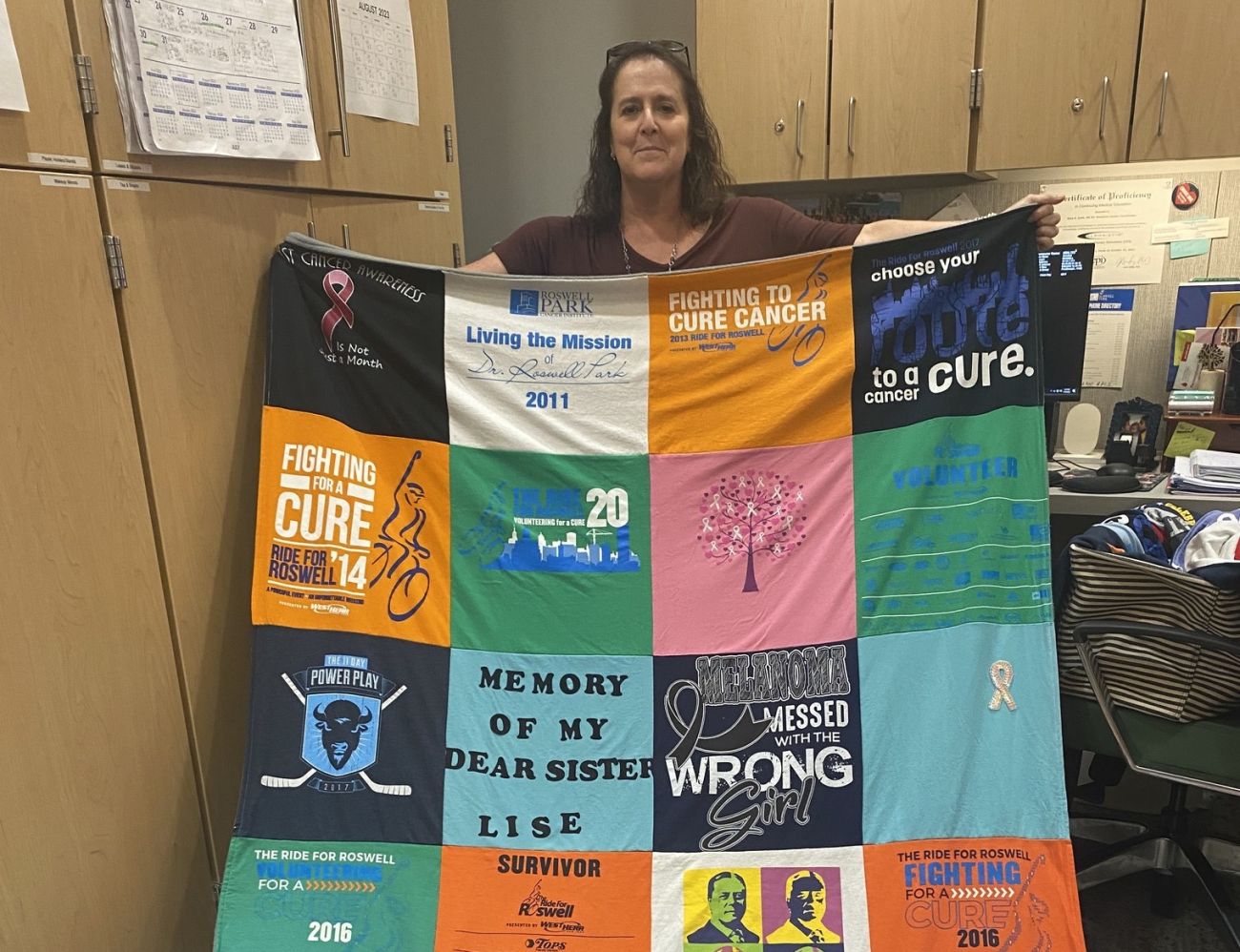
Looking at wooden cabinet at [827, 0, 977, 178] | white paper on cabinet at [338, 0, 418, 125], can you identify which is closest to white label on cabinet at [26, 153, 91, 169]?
white paper on cabinet at [338, 0, 418, 125]

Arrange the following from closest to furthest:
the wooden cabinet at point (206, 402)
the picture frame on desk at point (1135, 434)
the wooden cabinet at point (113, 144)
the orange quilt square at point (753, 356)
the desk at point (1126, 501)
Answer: the wooden cabinet at point (113, 144), the wooden cabinet at point (206, 402), the orange quilt square at point (753, 356), the desk at point (1126, 501), the picture frame on desk at point (1135, 434)

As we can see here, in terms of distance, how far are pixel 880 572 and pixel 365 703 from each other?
936 millimetres

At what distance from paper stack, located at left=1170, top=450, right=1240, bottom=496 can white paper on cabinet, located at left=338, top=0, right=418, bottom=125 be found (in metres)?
2.07

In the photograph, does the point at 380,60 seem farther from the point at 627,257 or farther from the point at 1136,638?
the point at 1136,638

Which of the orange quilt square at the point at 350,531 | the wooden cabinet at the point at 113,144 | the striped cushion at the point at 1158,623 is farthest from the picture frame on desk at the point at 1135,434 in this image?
the wooden cabinet at the point at 113,144

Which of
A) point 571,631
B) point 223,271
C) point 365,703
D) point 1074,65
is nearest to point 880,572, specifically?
point 571,631

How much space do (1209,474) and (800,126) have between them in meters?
1.42

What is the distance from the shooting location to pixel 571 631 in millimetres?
1517

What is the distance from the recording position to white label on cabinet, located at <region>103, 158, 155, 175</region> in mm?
1320

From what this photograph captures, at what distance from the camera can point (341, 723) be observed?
1.49 metres

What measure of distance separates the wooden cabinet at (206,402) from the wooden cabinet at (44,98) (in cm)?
9

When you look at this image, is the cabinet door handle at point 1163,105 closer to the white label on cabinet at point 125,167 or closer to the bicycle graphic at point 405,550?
the bicycle graphic at point 405,550

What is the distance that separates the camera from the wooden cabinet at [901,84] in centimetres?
227

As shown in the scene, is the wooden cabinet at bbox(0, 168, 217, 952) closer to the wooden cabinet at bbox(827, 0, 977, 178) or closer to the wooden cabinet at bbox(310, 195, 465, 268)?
the wooden cabinet at bbox(310, 195, 465, 268)
